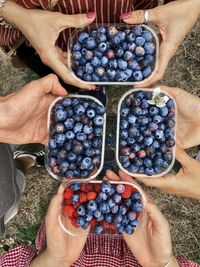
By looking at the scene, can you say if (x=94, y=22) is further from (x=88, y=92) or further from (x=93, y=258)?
(x=93, y=258)

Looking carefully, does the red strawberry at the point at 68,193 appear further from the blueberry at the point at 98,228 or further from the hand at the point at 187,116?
the hand at the point at 187,116

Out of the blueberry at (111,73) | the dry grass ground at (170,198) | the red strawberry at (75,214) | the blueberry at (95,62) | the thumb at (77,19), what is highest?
the thumb at (77,19)

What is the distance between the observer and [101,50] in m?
1.45

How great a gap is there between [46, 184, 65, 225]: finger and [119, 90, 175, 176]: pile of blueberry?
0.24 m

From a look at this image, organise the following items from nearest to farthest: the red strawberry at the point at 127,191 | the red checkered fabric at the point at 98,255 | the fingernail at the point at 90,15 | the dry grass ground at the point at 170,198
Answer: the fingernail at the point at 90,15
the red strawberry at the point at 127,191
the red checkered fabric at the point at 98,255
the dry grass ground at the point at 170,198

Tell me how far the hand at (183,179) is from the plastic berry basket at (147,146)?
0.14 feet

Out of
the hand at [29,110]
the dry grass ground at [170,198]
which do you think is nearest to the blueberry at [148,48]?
the hand at [29,110]

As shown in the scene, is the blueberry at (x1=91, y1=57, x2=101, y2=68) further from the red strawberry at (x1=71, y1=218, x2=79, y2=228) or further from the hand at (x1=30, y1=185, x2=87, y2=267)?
the red strawberry at (x1=71, y1=218, x2=79, y2=228)

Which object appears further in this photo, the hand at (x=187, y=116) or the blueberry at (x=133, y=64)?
the hand at (x=187, y=116)

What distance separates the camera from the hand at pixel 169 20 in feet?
4.75

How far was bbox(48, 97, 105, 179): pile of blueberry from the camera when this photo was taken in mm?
1465

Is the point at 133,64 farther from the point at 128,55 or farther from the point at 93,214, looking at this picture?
the point at 93,214

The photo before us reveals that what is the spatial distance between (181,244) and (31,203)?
835 millimetres

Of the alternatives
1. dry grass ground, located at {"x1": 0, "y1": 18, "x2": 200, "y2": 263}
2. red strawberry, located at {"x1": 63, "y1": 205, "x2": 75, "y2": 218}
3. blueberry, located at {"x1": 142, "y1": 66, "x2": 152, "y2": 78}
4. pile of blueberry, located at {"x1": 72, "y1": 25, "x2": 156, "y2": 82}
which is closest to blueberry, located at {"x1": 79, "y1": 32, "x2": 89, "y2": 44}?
pile of blueberry, located at {"x1": 72, "y1": 25, "x2": 156, "y2": 82}
